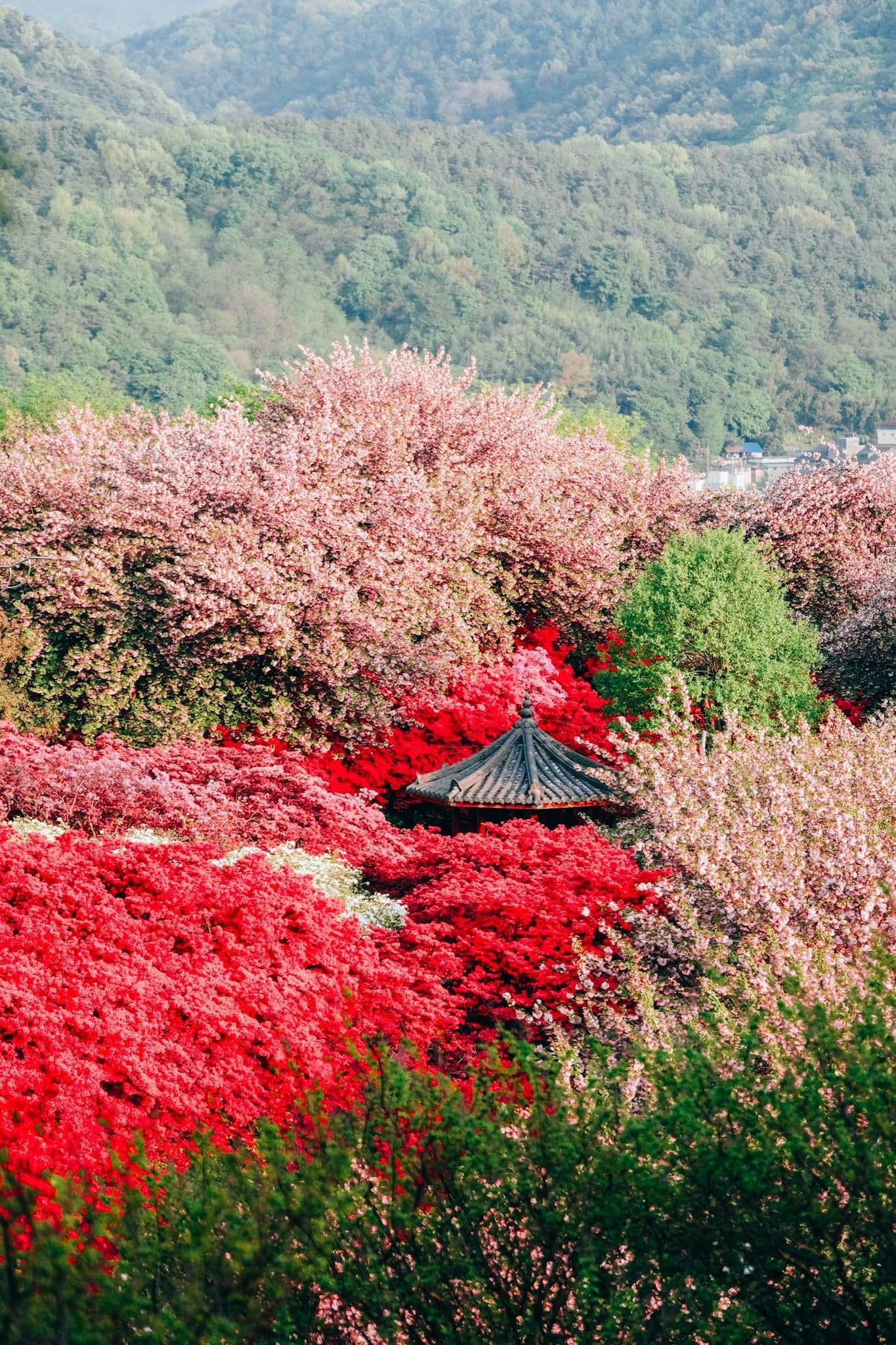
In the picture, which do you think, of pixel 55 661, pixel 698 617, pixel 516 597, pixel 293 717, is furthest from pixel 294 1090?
pixel 516 597

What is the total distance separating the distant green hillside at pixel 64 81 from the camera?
451 feet

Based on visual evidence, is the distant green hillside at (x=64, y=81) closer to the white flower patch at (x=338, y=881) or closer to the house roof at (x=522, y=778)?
the house roof at (x=522, y=778)

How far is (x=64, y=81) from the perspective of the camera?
475 feet

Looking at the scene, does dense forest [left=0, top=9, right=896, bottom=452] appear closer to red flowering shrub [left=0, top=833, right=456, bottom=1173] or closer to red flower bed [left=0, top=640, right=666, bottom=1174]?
red flower bed [left=0, top=640, right=666, bottom=1174]

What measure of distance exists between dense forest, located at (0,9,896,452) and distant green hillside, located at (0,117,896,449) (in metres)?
0.20

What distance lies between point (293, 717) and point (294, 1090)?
9991 mm

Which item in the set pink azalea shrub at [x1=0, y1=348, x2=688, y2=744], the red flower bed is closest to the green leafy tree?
pink azalea shrub at [x1=0, y1=348, x2=688, y2=744]

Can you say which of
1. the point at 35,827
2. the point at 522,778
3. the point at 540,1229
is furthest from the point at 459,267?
the point at 540,1229

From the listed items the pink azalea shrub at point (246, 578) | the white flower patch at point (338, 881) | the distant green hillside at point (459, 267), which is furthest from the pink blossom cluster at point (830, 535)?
the distant green hillside at point (459, 267)

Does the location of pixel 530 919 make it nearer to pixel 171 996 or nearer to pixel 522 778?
pixel 171 996

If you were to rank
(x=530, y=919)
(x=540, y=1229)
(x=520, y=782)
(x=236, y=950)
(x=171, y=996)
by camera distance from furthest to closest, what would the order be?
(x=520, y=782), (x=530, y=919), (x=236, y=950), (x=171, y=996), (x=540, y=1229)

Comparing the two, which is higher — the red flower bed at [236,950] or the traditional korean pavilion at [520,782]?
the traditional korean pavilion at [520,782]

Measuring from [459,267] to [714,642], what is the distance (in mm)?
99568

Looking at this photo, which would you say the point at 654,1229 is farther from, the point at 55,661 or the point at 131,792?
the point at 55,661
